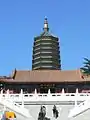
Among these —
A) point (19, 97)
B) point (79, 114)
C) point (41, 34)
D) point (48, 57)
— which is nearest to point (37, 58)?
point (48, 57)

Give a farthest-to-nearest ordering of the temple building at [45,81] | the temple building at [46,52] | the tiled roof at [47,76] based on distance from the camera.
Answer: the temple building at [46,52], the tiled roof at [47,76], the temple building at [45,81]

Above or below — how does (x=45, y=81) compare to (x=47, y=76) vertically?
below

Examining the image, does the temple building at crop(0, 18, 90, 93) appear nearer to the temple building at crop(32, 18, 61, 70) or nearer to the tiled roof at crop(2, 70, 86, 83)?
the tiled roof at crop(2, 70, 86, 83)

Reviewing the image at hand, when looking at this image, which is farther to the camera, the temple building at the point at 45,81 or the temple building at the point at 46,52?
the temple building at the point at 46,52

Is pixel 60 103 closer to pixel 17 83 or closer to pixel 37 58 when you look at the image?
pixel 17 83

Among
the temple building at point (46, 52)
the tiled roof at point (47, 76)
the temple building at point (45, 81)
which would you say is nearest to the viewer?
the temple building at point (45, 81)

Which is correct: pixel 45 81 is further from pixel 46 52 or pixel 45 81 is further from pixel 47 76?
pixel 46 52

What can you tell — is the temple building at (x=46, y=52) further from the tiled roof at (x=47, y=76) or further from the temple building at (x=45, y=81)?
the temple building at (x=45, y=81)

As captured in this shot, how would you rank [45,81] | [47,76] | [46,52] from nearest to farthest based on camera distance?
1. [45,81]
2. [47,76]
3. [46,52]

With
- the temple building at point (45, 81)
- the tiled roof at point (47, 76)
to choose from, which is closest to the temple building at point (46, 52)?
the tiled roof at point (47, 76)

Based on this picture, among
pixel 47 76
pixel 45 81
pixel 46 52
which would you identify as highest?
pixel 46 52

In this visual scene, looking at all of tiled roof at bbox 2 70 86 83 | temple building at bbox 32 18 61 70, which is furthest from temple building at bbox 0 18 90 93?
temple building at bbox 32 18 61 70

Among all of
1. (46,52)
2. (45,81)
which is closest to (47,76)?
(45,81)

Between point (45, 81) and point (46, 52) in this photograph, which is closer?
point (45, 81)
